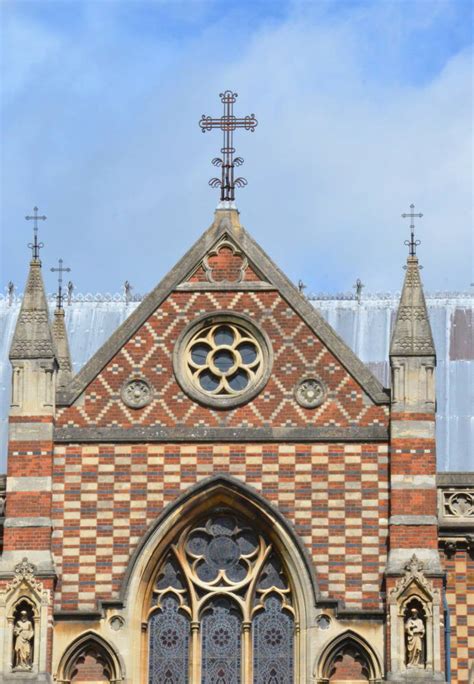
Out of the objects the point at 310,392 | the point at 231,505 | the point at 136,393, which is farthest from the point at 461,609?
the point at 136,393

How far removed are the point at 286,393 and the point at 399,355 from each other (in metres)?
2.13

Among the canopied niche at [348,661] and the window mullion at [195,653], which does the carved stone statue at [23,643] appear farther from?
the canopied niche at [348,661]

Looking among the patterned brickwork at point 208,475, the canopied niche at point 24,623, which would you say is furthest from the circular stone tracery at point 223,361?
the canopied niche at point 24,623

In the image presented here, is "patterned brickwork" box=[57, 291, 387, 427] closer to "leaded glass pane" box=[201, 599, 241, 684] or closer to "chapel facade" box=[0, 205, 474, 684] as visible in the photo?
"chapel facade" box=[0, 205, 474, 684]

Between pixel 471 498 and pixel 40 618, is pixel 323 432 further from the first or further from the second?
pixel 40 618

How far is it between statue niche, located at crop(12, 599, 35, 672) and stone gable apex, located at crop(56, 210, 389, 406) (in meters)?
3.85

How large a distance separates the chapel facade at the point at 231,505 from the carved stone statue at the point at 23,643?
39 mm

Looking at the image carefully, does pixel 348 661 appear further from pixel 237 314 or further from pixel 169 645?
pixel 237 314

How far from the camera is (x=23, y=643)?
40.1m

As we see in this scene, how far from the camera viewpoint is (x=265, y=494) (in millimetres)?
40875

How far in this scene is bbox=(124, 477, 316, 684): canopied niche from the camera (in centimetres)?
4053

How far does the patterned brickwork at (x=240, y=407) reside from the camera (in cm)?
4141

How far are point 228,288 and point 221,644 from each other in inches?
255

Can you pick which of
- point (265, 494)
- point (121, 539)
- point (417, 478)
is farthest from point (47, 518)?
point (417, 478)
